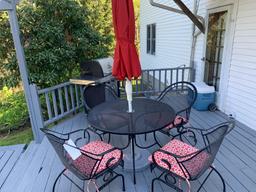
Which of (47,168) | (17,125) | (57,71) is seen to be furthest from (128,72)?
(17,125)

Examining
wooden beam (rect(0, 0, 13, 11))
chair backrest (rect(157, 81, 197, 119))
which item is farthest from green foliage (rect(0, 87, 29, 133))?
chair backrest (rect(157, 81, 197, 119))

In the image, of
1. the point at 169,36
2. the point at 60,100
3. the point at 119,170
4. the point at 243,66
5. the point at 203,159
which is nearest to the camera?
the point at 203,159

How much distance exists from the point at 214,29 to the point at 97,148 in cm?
364

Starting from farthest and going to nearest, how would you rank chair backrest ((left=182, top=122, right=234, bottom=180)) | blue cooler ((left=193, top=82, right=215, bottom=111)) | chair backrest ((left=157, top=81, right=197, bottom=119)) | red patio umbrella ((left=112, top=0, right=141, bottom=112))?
blue cooler ((left=193, top=82, right=215, bottom=111)) → chair backrest ((left=157, top=81, right=197, bottom=119)) → red patio umbrella ((left=112, top=0, right=141, bottom=112)) → chair backrest ((left=182, top=122, right=234, bottom=180))

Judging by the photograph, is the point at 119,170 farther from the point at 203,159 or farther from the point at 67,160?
the point at 203,159

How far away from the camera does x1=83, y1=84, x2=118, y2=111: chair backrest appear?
3.31 m

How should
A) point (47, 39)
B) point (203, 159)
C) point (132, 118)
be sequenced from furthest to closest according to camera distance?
point (47, 39), point (132, 118), point (203, 159)

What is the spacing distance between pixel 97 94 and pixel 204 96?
2232 mm

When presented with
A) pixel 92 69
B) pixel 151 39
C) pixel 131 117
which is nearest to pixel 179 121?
pixel 131 117

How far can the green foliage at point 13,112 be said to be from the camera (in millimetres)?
4648

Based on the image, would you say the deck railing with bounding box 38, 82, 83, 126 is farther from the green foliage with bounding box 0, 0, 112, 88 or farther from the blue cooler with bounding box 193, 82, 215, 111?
the blue cooler with bounding box 193, 82, 215, 111

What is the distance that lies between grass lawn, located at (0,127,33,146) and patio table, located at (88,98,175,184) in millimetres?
2032

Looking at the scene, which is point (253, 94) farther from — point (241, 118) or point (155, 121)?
point (155, 121)

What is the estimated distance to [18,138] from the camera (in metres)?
3.94
